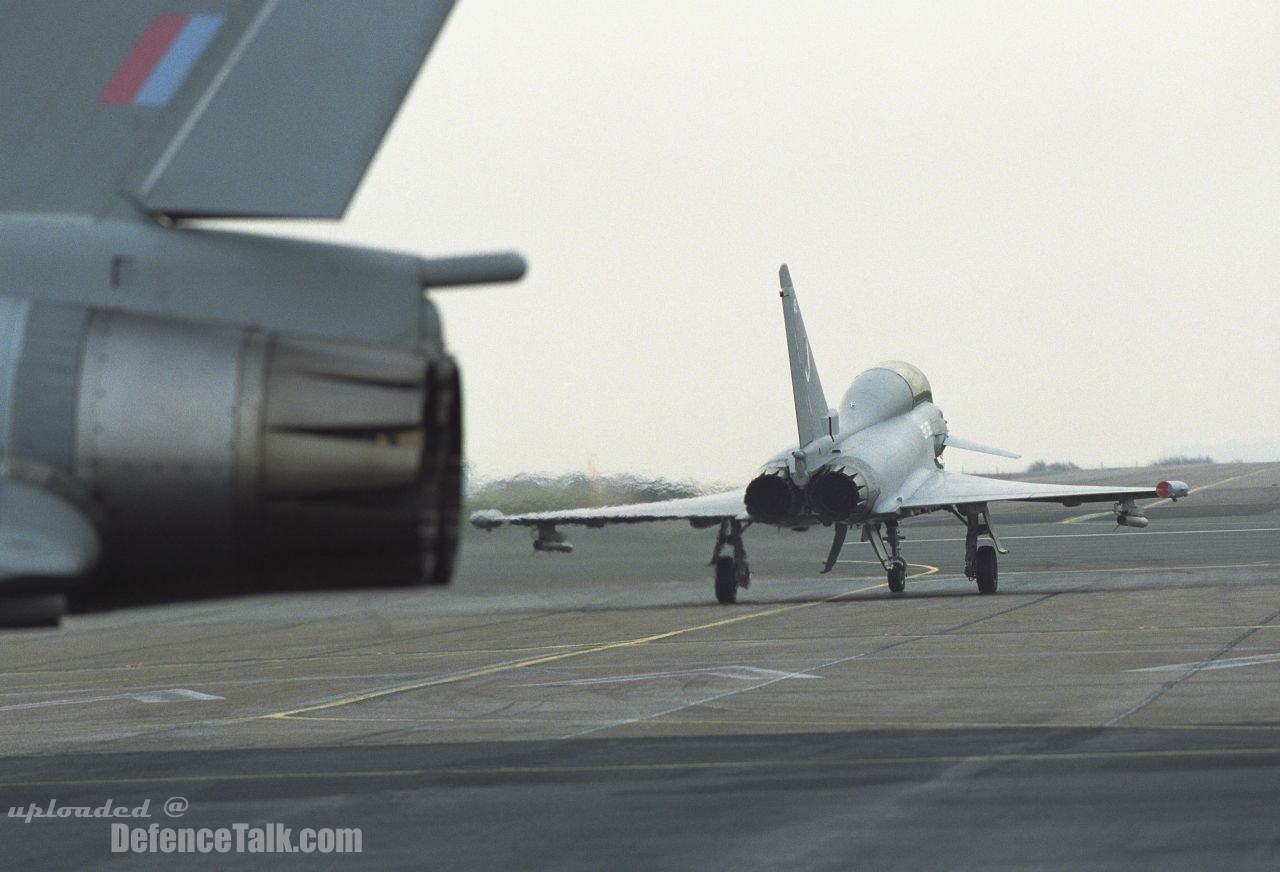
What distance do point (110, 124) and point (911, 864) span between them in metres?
14.2

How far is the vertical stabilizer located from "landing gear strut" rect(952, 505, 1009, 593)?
5553 millimetres

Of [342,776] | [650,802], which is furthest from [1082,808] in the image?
[342,776]

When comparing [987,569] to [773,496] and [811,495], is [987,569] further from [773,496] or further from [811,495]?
[773,496]

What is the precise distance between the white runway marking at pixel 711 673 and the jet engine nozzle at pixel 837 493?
879cm

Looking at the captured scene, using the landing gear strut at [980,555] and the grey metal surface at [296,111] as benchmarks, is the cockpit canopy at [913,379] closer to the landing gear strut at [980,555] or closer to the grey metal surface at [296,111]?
the landing gear strut at [980,555]

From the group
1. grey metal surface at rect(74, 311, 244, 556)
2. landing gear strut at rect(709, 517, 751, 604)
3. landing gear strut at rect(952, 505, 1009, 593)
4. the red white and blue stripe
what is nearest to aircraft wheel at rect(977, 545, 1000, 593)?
landing gear strut at rect(952, 505, 1009, 593)

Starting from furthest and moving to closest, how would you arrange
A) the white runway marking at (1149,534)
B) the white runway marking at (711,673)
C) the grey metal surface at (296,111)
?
the white runway marking at (1149,534) < the white runway marking at (711,673) < the grey metal surface at (296,111)

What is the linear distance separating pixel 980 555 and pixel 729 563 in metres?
7.06

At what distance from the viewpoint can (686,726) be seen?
87.6 feet

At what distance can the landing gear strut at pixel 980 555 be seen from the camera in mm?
46219

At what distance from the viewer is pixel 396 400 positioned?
454 centimetres

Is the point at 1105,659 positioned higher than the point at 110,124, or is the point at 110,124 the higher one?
the point at 110,124

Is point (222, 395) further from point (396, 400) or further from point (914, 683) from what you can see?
point (914, 683)

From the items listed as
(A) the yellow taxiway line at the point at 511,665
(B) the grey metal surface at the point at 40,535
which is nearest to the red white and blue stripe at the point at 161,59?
(B) the grey metal surface at the point at 40,535
